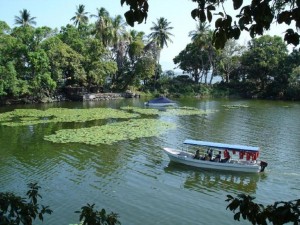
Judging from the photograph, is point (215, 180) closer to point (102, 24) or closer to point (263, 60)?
point (102, 24)

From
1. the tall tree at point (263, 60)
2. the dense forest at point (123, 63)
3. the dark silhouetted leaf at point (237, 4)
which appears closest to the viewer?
the dark silhouetted leaf at point (237, 4)

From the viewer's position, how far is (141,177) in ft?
59.5

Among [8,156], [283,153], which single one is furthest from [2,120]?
[283,153]

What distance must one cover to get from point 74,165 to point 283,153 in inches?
525

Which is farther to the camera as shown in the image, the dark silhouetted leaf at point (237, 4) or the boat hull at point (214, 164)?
the boat hull at point (214, 164)

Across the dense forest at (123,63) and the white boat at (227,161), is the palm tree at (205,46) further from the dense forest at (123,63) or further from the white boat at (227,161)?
the white boat at (227,161)

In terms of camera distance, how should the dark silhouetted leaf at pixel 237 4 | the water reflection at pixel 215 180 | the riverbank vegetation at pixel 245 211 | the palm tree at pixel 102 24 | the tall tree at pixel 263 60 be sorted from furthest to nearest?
the tall tree at pixel 263 60 < the palm tree at pixel 102 24 < the water reflection at pixel 215 180 < the riverbank vegetation at pixel 245 211 < the dark silhouetted leaf at pixel 237 4

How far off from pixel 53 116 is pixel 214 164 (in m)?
22.6

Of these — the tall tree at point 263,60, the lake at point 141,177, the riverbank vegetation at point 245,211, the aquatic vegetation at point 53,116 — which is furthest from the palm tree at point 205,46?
the riverbank vegetation at point 245,211

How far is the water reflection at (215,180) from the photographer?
16.9 metres

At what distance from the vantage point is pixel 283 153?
76.7 ft

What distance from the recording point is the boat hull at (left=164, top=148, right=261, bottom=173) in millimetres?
18828

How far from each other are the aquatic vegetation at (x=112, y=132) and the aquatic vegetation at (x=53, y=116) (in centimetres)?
481

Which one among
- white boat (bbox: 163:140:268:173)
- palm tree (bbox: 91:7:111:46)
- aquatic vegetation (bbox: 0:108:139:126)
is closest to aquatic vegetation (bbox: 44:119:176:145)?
aquatic vegetation (bbox: 0:108:139:126)
